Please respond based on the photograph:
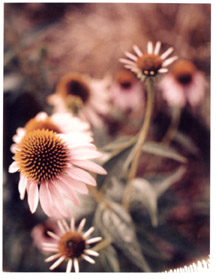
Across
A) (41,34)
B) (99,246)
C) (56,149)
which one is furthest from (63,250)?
(41,34)

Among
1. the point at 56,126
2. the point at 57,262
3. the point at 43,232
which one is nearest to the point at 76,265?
the point at 57,262

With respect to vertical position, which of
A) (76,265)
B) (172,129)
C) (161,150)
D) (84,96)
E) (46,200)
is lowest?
(76,265)

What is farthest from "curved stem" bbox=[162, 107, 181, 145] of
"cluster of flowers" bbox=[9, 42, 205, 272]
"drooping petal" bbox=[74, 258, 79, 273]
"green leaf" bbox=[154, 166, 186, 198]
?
"drooping petal" bbox=[74, 258, 79, 273]

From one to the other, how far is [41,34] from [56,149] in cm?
46

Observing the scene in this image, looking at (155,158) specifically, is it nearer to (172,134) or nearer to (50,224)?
(172,134)

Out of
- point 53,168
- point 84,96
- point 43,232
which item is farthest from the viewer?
point 84,96

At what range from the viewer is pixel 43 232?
0.82m

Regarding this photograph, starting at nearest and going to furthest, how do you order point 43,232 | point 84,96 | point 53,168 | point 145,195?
point 53,168 → point 145,195 → point 43,232 → point 84,96

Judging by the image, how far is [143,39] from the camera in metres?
0.88

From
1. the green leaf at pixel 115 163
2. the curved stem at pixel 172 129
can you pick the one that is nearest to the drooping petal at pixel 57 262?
the green leaf at pixel 115 163

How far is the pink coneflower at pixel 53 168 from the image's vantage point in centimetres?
58

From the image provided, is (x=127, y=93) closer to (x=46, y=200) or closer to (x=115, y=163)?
(x=115, y=163)

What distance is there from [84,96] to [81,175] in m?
0.42

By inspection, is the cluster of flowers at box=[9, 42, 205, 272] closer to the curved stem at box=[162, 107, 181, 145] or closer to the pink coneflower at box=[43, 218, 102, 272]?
the pink coneflower at box=[43, 218, 102, 272]
